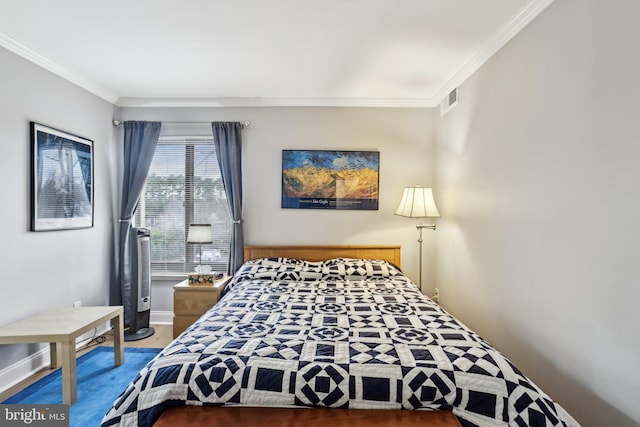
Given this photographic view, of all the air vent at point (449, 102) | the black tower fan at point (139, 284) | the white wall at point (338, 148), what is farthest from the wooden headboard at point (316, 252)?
the air vent at point (449, 102)

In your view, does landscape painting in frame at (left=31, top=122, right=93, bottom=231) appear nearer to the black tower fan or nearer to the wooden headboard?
the black tower fan

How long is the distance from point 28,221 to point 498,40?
12.6ft

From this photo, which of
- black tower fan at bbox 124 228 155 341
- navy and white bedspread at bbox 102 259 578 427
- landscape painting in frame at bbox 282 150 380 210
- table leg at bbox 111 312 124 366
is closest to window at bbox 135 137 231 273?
black tower fan at bbox 124 228 155 341

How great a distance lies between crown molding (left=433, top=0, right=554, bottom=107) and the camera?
1.98 metres

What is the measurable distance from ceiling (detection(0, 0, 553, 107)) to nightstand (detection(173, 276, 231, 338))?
2034 millimetres

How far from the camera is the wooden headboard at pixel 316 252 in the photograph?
363 centimetres

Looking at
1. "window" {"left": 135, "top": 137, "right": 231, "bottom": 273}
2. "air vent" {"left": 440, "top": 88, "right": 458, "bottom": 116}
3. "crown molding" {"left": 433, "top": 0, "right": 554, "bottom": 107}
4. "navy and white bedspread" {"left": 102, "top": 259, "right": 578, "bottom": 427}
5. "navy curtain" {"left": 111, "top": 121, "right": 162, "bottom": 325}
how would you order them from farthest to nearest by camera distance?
"window" {"left": 135, "top": 137, "right": 231, "bottom": 273}
"navy curtain" {"left": 111, "top": 121, "right": 162, "bottom": 325}
"air vent" {"left": 440, "top": 88, "right": 458, "bottom": 116}
"crown molding" {"left": 433, "top": 0, "right": 554, "bottom": 107}
"navy and white bedspread" {"left": 102, "top": 259, "right": 578, "bottom": 427}

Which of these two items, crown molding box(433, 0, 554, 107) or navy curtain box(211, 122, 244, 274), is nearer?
crown molding box(433, 0, 554, 107)

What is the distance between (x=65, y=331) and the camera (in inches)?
87.4

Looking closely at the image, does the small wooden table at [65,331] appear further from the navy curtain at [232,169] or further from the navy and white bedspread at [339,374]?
the navy curtain at [232,169]

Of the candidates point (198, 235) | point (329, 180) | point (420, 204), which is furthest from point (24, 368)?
point (420, 204)

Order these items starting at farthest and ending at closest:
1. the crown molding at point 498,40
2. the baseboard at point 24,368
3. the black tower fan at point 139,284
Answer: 1. the black tower fan at point 139,284
2. the baseboard at point 24,368
3. the crown molding at point 498,40

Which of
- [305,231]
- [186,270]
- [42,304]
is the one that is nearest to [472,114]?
[305,231]

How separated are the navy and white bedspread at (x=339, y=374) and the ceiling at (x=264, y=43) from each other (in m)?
1.95
